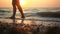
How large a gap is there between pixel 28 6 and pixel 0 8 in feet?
4.85

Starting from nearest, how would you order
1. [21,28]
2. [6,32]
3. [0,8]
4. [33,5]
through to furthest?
1. [6,32]
2. [21,28]
3. [0,8]
4. [33,5]

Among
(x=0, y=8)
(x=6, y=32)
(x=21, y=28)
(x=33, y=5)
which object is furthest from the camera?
(x=33, y=5)

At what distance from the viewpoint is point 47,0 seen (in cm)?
1105

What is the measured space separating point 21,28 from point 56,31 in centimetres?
85

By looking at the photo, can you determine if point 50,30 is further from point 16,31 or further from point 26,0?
point 26,0

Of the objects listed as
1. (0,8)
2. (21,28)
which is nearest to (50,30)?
(21,28)

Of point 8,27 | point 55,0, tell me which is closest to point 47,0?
point 55,0

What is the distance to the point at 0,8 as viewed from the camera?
10.5 metres

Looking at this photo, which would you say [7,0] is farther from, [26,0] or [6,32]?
[6,32]

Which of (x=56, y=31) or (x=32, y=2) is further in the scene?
(x=32, y=2)

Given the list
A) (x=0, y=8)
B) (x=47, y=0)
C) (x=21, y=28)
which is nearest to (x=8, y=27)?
(x=21, y=28)

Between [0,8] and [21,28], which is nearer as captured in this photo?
[21,28]

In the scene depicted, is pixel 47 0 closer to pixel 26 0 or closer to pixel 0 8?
pixel 26 0

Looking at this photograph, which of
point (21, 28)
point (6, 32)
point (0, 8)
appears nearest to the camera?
point (6, 32)
